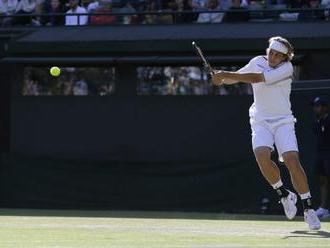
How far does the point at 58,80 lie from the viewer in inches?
764

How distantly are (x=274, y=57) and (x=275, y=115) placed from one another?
2.20ft

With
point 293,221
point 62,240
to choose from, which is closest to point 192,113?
point 293,221

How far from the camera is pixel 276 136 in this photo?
1027 cm

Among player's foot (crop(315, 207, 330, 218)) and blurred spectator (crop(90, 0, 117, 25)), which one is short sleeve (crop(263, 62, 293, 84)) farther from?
blurred spectator (crop(90, 0, 117, 25))

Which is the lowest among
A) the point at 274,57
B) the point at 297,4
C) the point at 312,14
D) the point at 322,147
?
the point at 322,147

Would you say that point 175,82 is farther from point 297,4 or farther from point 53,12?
point 53,12

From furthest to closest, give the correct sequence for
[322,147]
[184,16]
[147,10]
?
[147,10] → [184,16] → [322,147]

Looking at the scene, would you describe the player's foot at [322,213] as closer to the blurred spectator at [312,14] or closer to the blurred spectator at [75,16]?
the blurred spectator at [312,14]

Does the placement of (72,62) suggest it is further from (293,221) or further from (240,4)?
(293,221)

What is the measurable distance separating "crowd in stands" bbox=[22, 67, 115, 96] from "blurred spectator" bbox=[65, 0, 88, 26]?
1.01 metres

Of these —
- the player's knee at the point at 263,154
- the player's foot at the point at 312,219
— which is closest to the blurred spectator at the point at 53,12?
the player's knee at the point at 263,154

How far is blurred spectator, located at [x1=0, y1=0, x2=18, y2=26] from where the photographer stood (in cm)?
1978

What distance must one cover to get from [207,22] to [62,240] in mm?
9949

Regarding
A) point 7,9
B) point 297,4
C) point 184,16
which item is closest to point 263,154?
point 297,4
